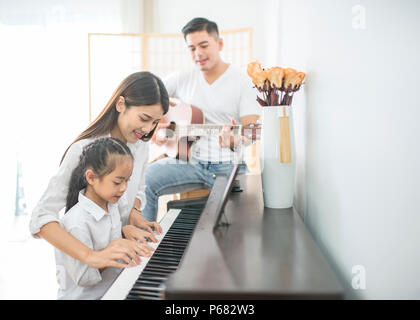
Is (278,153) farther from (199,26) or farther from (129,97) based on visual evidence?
(199,26)

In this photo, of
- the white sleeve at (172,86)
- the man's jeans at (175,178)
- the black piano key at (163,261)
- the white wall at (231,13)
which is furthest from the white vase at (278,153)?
the white wall at (231,13)

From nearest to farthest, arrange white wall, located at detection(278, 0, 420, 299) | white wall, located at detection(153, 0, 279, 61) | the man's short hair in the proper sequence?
white wall, located at detection(278, 0, 420, 299)
the man's short hair
white wall, located at detection(153, 0, 279, 61)

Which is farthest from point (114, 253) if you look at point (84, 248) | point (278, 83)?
point (278, 83)

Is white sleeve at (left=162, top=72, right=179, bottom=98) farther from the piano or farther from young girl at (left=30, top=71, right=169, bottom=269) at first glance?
the piano

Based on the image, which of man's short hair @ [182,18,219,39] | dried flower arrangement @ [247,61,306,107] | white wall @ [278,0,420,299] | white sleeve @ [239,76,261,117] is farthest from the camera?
white sleeve @ [239,76,261,117]

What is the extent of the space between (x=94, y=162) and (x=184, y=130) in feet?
2.34

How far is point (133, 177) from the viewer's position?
0.87 metres

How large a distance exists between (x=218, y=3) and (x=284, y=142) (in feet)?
6.22

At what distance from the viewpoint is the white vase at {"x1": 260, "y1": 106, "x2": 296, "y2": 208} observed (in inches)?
28.5

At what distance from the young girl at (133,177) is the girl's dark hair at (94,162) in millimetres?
14

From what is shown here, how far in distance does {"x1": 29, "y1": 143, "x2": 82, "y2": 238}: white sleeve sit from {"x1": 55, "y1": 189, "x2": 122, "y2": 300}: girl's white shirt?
1.1 inches

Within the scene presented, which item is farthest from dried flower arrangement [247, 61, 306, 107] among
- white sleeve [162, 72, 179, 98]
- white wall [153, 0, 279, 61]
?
white wall [153, 0, 279, 61]

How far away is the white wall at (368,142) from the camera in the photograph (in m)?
0.36
